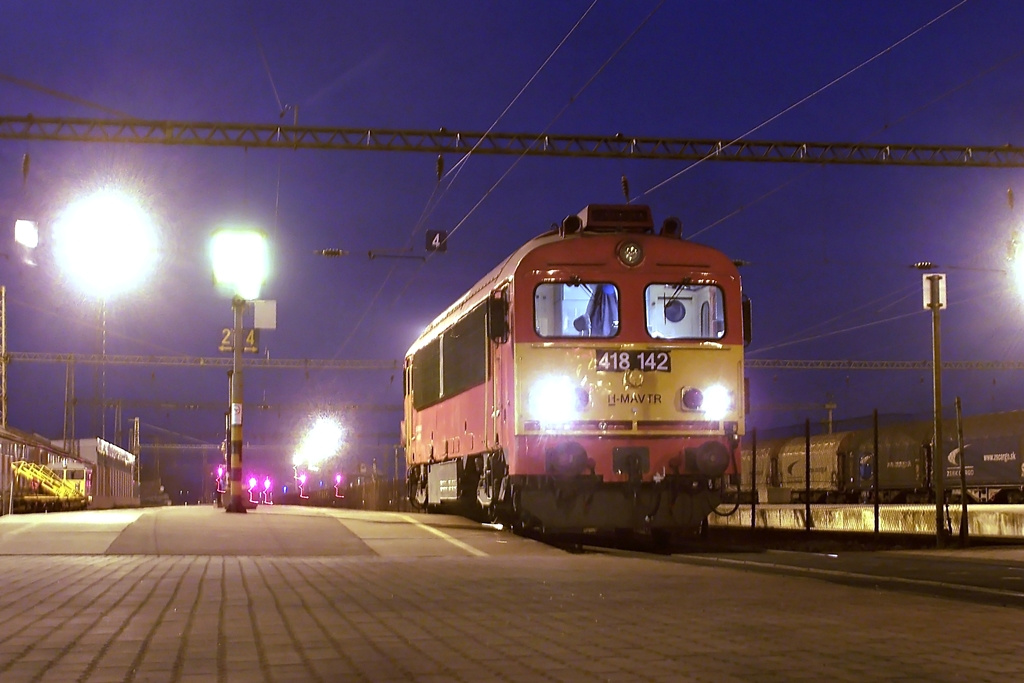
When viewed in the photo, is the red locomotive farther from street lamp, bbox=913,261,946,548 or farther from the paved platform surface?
street lamp, bbox=913,261,946,548

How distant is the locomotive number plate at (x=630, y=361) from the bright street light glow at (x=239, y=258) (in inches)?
393

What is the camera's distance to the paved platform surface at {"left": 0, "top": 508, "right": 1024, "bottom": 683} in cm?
671

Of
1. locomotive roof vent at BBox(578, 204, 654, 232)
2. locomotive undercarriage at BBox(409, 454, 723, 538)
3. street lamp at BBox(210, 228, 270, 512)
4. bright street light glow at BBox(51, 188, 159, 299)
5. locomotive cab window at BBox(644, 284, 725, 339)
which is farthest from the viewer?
bright street light glow at BBox(51, 188, 159, 299)

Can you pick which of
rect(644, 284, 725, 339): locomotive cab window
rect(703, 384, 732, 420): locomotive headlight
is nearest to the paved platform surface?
rect(703, 384, 732, 420): locomotive headlight

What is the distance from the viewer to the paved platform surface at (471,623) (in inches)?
264

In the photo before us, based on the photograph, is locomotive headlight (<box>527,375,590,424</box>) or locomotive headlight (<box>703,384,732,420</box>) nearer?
locomotive headlight (<box>527,375,590,424</box>)

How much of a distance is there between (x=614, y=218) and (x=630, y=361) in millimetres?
2275

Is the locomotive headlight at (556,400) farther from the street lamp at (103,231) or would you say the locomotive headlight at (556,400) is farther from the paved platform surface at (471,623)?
the street lamp at (103,231)

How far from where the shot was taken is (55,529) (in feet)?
61.6

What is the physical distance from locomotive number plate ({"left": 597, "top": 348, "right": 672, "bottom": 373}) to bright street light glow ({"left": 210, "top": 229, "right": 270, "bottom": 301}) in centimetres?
999

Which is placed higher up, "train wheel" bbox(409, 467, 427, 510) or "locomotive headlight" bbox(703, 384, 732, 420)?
"locomotive headlight" bbox(703, 384, 732, 420)

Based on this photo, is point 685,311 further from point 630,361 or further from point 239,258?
point 239,258

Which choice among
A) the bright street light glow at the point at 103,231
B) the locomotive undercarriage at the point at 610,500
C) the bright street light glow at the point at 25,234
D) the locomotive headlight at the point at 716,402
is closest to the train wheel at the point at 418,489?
the bright street light glow at the point at 103,231

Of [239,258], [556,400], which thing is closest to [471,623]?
[556,400]
